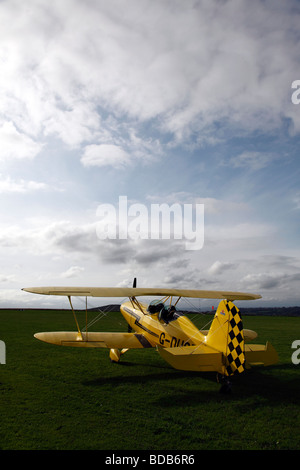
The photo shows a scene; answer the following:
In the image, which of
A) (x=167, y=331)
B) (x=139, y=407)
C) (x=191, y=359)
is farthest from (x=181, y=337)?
(x=139, y=407)

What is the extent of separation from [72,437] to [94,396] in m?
2.04

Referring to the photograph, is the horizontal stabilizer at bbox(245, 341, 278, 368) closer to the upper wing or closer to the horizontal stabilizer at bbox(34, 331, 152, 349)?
the upper wing

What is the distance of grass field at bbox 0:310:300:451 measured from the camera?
5043mm

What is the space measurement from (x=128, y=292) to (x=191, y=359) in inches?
116

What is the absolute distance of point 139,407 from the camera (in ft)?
21.1

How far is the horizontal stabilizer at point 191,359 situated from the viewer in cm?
699

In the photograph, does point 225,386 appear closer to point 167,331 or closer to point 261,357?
point 261,357

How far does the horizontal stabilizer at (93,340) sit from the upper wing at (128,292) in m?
1.77

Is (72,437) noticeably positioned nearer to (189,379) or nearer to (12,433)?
(12,433)

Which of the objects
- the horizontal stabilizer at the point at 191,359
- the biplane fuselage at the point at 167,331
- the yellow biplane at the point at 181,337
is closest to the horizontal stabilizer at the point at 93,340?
the yellow biplane at the point at 181,337

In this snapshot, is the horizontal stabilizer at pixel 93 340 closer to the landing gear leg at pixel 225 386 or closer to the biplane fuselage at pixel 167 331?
the biplane fuselage at pixel 167 331

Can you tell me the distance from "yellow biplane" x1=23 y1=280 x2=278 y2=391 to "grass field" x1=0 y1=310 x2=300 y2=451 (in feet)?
2.54
